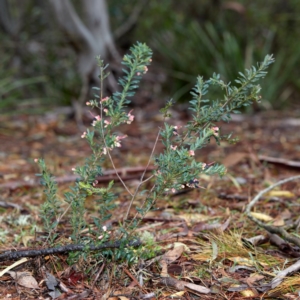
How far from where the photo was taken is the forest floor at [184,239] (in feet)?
4.84

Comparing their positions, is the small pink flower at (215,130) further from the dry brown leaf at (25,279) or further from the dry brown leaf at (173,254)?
the dry brown leaf at (25,279)

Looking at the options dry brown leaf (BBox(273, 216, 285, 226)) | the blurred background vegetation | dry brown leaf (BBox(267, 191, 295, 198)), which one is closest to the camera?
dry brown leaf (BBox(273, 216, 285, 226))

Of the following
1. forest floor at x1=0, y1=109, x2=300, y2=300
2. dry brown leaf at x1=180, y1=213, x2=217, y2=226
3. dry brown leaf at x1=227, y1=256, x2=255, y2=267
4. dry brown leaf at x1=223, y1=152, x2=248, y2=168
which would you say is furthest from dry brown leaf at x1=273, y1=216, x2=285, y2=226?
dry brown leaf at x1=223, y1=152, x2=248, y2=168

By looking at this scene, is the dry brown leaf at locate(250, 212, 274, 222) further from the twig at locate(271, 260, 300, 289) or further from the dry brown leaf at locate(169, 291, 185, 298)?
the dry brown leaf at locate(169, 291, 185, 298)

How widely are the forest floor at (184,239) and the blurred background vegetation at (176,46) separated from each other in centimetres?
177

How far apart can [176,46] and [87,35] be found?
1090 mm

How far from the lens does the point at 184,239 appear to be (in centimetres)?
179

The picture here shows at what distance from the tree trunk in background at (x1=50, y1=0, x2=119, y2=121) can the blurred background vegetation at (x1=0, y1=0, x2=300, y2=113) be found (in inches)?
5.1

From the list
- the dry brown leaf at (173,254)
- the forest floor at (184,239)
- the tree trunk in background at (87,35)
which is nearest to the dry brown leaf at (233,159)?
the forest floor at (184,239)

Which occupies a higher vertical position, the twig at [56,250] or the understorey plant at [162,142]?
the understorey plant at [162,142]

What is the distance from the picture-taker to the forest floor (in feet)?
4.84

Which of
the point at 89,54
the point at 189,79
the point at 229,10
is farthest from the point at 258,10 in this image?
the point at 89,54

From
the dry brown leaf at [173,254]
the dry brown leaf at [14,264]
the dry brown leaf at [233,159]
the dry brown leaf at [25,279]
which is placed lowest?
the dry brown leaf at [233,159]

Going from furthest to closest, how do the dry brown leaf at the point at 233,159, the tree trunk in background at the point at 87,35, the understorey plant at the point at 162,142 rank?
the tree trunk in background at the point at 87,35, the dry brown leaf at the point at 233,159, the understorey plant at the point at 162,142
